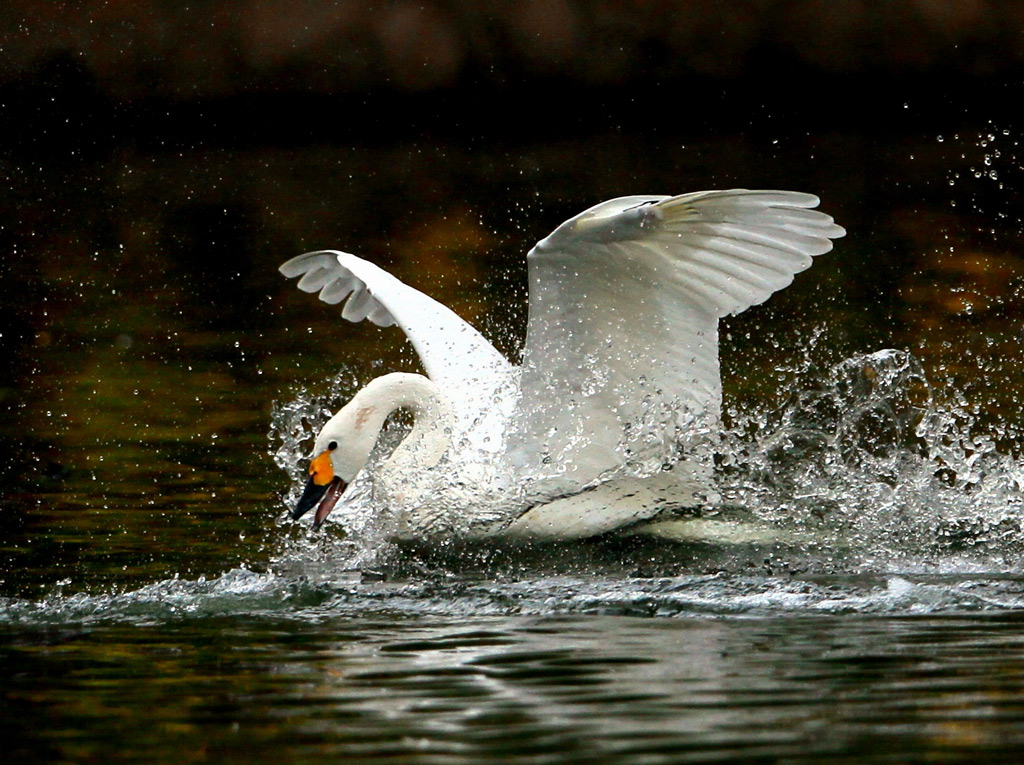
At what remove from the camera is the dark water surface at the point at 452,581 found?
15.5 ft

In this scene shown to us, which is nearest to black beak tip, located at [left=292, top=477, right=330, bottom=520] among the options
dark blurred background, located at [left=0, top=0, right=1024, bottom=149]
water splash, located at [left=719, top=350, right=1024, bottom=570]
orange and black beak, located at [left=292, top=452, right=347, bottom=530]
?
orange and black beak, located at [left=292, top=452, right=347, bottom=530]

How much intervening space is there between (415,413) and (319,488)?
567mm

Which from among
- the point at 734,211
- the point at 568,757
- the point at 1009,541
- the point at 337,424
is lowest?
the point at 568,757

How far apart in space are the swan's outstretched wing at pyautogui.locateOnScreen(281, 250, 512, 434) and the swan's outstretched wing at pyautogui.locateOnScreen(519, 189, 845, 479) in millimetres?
535

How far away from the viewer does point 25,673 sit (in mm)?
5410

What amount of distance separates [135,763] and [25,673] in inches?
40.8

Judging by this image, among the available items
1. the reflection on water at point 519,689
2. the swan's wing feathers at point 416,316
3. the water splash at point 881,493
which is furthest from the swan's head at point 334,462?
the water splash at point 881,493

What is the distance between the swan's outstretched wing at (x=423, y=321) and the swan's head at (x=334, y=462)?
436mm

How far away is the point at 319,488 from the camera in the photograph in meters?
7.13

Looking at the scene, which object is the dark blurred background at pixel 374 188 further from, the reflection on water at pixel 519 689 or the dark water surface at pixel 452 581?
the reflection on water at pixel 519 689

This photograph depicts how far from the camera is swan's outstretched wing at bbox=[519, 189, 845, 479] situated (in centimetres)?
646

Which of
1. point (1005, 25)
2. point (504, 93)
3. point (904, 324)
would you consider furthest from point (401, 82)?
point (904, 324)

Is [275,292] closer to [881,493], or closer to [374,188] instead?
[374,188]

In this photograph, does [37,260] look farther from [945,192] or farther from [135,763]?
[135,763]
